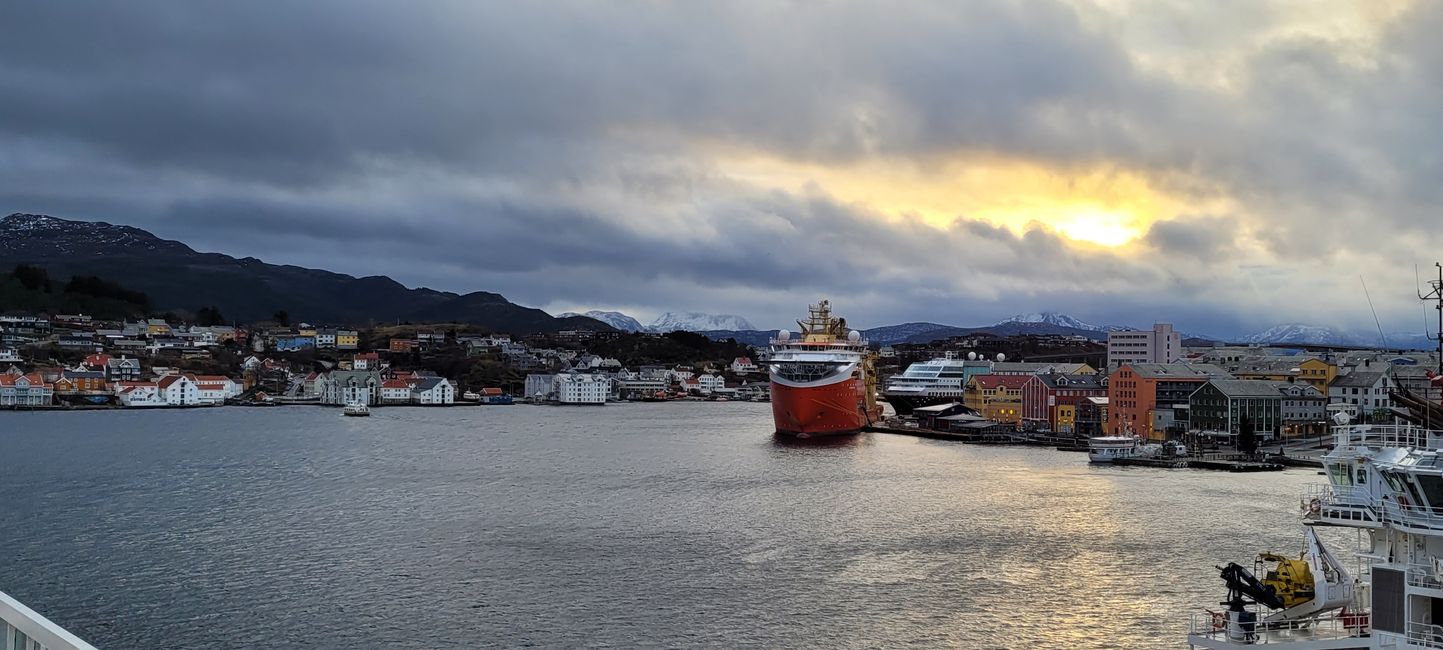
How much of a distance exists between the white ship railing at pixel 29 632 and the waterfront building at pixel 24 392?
299ft

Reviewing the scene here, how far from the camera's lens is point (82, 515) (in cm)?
2738

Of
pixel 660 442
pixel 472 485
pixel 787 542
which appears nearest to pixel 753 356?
pixel 660 442

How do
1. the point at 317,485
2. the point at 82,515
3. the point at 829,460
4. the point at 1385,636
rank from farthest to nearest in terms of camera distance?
the point at 829,460 < the point at 317,485 < the point at 82,515 < the point at 1385,636

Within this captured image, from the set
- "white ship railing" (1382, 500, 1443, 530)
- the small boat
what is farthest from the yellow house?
"white ship railing" (1382, 500, 1443, 530)

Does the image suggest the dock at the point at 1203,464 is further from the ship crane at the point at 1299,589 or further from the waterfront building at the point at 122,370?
the waterfront building at the point at 122,370

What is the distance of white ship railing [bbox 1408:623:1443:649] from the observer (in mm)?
8664

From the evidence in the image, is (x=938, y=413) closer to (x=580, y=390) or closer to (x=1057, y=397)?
(x=1057, y=397)

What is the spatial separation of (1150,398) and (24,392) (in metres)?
81.0

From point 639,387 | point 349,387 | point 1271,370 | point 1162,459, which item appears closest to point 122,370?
point 349,387

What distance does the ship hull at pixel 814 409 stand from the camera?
52500 millimetres

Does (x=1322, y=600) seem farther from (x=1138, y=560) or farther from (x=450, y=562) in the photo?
(x=450, y=562)

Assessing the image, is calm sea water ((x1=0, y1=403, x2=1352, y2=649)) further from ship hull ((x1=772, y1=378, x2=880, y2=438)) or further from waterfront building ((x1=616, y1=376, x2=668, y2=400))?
waterfront building ((x1=616, y1=376, x2=668, y2=400))

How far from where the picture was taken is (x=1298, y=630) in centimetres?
1012

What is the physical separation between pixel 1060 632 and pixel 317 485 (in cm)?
2596
